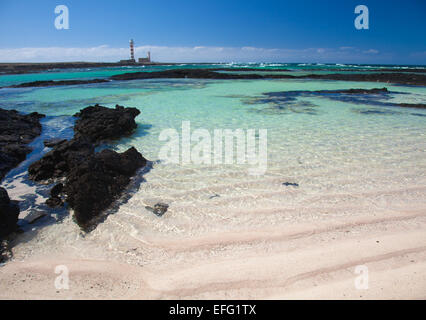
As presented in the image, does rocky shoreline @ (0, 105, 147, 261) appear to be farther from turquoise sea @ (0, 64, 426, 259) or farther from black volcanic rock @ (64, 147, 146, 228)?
turquoise sea @ (0, 64, 426, 259)

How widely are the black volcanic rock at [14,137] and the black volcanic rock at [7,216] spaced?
88.6 inches

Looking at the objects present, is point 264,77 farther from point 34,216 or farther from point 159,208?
point 34,216

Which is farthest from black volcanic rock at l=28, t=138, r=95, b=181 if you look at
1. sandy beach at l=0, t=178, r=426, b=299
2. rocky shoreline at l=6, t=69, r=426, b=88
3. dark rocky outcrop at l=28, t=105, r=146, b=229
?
rocky shoreline at l=6, t=69, r=426, b=88

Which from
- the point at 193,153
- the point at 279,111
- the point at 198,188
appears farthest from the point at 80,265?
the point at 279,111

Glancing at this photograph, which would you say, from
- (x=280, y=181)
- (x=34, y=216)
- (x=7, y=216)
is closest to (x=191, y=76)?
(x=280, y=181)

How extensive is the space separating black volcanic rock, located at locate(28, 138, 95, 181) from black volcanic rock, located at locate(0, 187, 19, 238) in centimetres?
161

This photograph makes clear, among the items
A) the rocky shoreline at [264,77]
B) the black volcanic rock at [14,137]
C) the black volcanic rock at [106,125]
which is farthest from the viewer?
the rocky shoreline at [264,77]

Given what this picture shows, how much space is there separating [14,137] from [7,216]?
539cm

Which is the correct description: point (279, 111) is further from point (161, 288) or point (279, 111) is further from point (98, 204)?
point (161, 288)

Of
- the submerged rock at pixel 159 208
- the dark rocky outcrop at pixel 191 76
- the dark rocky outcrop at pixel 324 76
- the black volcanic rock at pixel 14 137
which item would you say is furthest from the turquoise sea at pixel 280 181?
the dark rocky outcrop at pixel 191 76

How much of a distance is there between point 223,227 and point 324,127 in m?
6.56

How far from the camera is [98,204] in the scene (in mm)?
3527

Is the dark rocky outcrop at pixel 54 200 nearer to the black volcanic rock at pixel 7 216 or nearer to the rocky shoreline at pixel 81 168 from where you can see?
the rocky shoreline at pixel 81 168

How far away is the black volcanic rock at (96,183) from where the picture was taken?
134 inches
